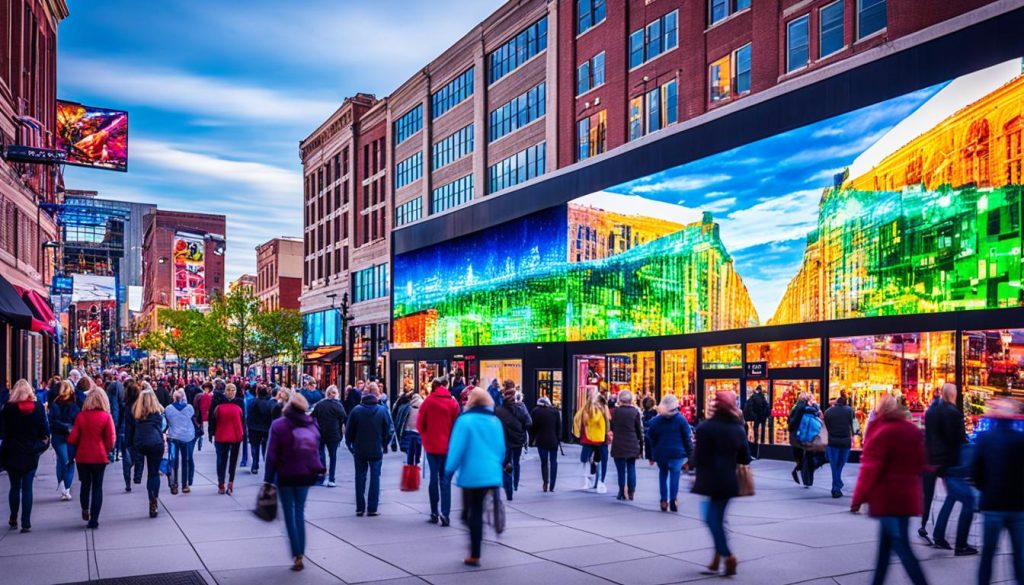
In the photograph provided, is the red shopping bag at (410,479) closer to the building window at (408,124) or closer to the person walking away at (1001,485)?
the person walking away at (1001,485)

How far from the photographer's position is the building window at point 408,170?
183ft

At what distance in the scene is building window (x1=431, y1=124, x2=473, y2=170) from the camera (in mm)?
49438

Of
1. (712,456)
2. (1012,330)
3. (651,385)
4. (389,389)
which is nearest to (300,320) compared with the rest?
(389,389)

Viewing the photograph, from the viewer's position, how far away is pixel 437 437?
43.7 feet

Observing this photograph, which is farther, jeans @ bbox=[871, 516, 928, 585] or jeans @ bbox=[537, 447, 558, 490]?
jeans @ bbox=[537, 447, 558, 490]

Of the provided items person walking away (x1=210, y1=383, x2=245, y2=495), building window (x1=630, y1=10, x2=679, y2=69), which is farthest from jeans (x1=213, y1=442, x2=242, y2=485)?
building window (x1=630, y1=10, x2=679, y2=69)

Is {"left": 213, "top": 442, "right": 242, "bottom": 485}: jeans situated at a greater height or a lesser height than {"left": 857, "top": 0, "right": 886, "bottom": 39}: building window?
lesser

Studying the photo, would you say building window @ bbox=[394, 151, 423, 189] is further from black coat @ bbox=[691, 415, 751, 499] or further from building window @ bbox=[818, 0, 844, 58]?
black coat @ bbox=[691, 415, 751, 499]

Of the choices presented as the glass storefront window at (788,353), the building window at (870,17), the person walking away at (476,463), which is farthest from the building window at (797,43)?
the person walking away at (476,463)

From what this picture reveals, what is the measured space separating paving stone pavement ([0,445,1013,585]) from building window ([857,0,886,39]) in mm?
13947

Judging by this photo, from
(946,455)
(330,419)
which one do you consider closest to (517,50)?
(330,419)

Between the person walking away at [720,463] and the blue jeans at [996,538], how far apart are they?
2313mm

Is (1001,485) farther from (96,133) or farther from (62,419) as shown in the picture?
(96,133)

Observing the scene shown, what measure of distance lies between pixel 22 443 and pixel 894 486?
1049 centimetres
